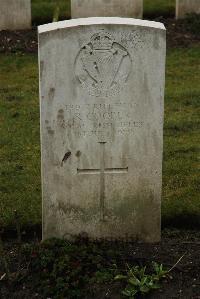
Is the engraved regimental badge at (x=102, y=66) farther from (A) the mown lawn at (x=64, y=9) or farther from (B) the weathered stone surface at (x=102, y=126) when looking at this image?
(A) the mown lawn at (x=64, y=9)

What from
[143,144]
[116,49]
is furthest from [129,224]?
[116,49]

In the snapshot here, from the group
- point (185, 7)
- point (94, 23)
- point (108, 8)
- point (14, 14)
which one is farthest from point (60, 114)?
point (185, 7)

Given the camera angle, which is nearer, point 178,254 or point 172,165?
point 178,254

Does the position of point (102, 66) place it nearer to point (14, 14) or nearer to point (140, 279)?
point (140, 279)

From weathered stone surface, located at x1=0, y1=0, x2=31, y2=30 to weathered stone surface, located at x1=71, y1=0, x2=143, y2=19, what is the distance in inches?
28.0

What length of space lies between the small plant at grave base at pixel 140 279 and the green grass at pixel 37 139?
0.89 meters

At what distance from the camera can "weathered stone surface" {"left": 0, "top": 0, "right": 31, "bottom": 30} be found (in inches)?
428

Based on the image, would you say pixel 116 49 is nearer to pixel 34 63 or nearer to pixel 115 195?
pixel 115 195

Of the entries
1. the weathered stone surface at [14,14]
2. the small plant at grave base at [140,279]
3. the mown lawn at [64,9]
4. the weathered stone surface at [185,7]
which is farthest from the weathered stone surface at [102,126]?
the mown lawn at [64,9]

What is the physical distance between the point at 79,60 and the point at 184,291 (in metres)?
1.66

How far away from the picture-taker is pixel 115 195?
201 inches

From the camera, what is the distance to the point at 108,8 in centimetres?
1111

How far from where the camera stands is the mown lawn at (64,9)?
453 inches

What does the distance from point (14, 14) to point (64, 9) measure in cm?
135
